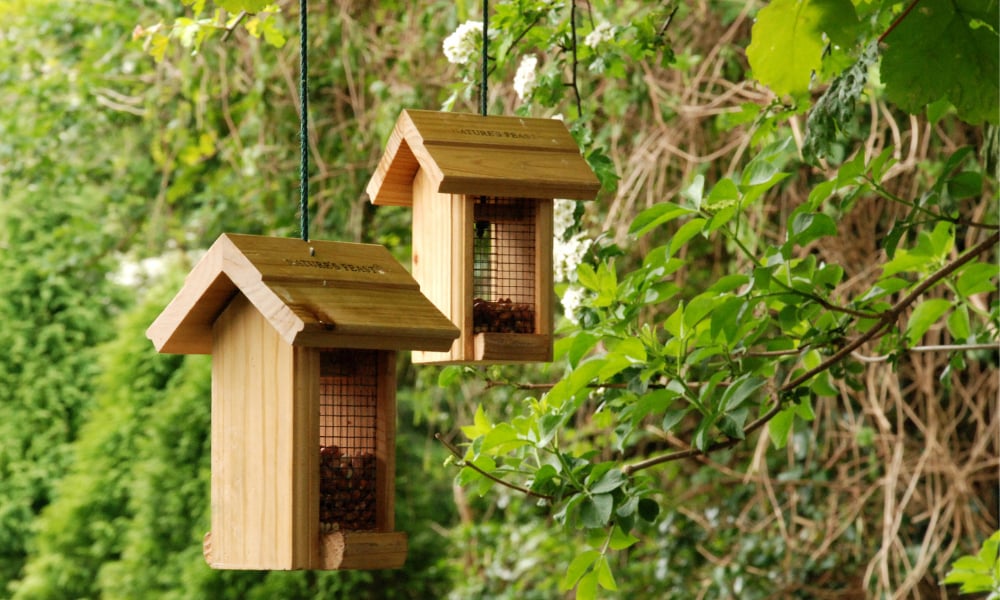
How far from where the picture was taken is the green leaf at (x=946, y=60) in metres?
1.41

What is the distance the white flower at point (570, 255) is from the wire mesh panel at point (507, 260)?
0.16m

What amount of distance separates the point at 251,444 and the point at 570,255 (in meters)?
0.77

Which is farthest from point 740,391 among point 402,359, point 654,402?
point 402,359

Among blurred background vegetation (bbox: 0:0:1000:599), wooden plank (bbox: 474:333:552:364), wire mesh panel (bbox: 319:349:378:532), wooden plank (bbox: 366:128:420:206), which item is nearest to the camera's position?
wire mesh panel (bbox: 319:349:378:532)

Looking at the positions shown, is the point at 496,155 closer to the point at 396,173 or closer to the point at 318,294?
the point at 396,173

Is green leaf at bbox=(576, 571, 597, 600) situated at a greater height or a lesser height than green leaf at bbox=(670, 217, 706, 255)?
lesser

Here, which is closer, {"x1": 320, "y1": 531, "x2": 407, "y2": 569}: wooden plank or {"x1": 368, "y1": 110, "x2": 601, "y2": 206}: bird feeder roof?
{"x1": 320, "y1": 531, "x2": 407, "y2": 569}: wooden plank

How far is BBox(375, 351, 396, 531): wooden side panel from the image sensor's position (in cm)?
163

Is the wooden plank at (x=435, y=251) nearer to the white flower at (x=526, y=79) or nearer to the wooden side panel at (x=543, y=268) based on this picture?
the wooden side panel at (x=543, y=268)

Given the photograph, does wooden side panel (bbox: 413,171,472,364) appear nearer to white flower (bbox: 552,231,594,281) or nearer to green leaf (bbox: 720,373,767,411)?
white flower (bbox: 552,231,594,281)

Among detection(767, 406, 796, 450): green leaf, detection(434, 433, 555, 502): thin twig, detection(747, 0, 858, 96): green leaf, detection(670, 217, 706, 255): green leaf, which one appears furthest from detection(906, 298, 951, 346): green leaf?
detection(747, 0, 858, 96): green leaf

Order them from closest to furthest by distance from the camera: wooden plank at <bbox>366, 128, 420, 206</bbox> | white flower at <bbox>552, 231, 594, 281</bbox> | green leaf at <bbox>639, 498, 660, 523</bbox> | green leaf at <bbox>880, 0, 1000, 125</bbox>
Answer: green leaf at <bbox>880, 0, 1000, 125</bbox> → green leaf at <bbox>639, 498, 660, 523</bbox> → wooden plank at <bbox>366, 128, 420, 206</bbox> → white flower at <bbox>552, 231, 594, 281</bbox>

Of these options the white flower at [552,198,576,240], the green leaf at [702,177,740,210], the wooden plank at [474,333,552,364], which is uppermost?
the white flower at [552,198,576,240]

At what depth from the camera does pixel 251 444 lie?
5.23ft
